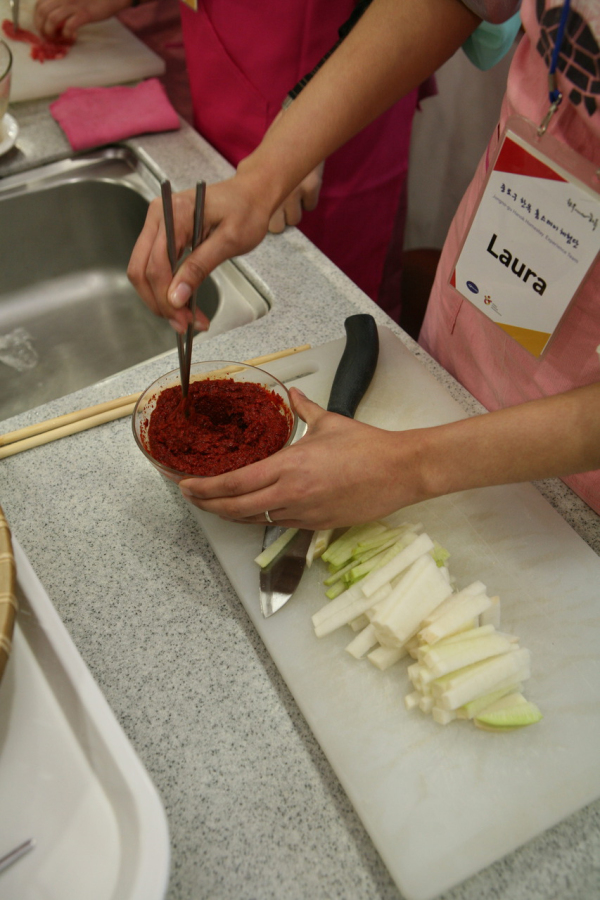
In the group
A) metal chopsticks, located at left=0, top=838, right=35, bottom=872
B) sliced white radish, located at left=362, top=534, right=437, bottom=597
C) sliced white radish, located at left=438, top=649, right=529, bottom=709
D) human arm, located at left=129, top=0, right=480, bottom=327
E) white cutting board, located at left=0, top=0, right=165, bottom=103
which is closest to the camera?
metal chopsticks, located at left=0, top=838, right=35, bottom=872

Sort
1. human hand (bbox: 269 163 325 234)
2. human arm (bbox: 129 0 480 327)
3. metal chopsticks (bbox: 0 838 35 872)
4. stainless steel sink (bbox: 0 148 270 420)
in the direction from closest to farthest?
metal chopsticks (bbox: 0 838 35 872)
human arm (bbox: 129 0 480 327)
human hand (bbox: 269 163 325 234)
stainless steel sink (bbox: 0 148 270 420)

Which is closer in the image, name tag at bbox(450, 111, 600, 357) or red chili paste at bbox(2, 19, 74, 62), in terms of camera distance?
→ name tag at bbox(450, 111, 600, 357)

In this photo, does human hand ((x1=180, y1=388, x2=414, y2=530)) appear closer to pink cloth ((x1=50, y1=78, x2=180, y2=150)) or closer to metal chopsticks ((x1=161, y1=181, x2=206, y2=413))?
metal chopsticks ((x1=161, y1=181, x2=206, y2=413))

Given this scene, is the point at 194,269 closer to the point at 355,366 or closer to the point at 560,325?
the point at 355,366

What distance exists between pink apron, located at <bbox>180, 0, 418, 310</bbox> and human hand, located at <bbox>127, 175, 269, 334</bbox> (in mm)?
613

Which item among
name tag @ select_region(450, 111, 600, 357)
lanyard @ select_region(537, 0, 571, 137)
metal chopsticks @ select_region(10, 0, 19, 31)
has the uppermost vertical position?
lanyard @ select_region(537, 0, 571, 137)

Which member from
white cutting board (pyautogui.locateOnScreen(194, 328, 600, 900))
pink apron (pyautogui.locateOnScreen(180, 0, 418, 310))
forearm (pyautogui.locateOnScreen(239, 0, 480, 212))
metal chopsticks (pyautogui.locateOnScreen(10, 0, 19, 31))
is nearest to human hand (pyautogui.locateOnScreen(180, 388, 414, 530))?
white cutting board (pyautogui.locateOnScreen(194, 328, 600, 900))

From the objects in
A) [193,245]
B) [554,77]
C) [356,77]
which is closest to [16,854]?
[193,245]

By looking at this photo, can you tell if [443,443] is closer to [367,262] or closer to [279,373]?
[279,373]

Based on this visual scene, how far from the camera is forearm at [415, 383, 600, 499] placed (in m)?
0.76

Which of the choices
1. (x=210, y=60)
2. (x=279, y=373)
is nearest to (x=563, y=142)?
(x=279, y=373)

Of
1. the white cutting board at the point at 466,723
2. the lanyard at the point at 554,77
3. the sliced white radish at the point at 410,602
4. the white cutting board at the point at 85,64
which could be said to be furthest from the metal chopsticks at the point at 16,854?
the white cutting board at the point at 85,64

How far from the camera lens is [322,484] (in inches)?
30.7

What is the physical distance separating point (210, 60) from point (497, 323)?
107cm
